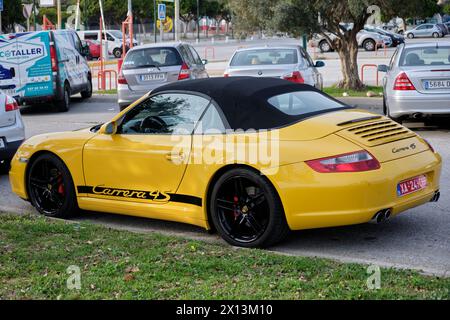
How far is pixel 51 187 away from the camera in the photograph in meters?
8.04

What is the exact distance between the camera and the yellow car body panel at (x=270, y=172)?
625 centimetres

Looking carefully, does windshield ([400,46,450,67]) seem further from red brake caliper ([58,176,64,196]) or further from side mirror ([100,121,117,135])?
red brake caliper ([58,176,64,196])

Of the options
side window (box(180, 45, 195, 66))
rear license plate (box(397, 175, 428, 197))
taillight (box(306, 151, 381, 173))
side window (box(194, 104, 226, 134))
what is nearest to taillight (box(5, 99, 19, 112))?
side window (box(194, 104, 226, 134))

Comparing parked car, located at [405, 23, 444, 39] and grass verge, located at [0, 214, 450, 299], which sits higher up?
grass verge, located at [0, 214, 450, 299]

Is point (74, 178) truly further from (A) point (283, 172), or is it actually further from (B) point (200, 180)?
(A) point (283, 172)

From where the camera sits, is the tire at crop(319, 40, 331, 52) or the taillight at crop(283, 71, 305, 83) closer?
the taillight at crop(283, 71, 305, 83)

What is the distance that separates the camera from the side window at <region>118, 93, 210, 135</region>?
7.16m

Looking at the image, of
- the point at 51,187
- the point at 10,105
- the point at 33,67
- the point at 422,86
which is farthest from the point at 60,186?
the point at 33,67

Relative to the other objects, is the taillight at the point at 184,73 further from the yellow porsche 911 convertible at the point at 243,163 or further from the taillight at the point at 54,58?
the yellow porsche 911 convertible at the point at 243,163

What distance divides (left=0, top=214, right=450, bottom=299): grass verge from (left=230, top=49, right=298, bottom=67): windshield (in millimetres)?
9570

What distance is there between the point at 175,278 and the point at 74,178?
8.48ft

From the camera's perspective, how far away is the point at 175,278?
5.55 m

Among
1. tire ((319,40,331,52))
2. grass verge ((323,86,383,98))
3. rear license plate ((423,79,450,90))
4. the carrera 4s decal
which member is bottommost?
tire ((319,40,331,52))

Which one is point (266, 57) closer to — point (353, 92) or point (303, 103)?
point (353, 92)
